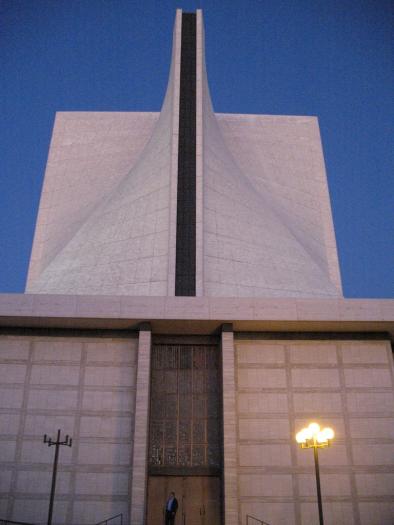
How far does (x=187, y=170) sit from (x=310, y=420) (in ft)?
36.8

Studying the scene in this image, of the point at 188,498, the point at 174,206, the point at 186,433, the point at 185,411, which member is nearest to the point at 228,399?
Result: the point at 185,411

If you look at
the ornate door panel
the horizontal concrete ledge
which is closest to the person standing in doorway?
the ornate door panel

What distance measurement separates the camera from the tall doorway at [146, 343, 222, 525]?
16516 millimetres

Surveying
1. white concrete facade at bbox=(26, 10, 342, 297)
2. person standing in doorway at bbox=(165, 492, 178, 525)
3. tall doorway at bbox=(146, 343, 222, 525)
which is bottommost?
person standing in doorway at bbox=(165, 492, 178, 525)

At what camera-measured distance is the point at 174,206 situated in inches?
882

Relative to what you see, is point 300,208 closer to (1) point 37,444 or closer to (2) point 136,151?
(2) point 136,151

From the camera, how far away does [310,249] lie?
26.2 m

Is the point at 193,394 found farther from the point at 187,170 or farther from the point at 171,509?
the point at 187,170

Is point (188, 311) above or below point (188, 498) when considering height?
above

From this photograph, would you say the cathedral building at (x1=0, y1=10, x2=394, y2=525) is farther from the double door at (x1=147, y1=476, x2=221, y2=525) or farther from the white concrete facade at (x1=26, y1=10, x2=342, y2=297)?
the white concrete facade at (x1=26, y1=10, x2=342, y2=297)

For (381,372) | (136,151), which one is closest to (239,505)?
(381,372)

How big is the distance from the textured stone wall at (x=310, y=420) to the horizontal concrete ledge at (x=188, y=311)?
1086mm

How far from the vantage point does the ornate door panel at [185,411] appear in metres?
16.8

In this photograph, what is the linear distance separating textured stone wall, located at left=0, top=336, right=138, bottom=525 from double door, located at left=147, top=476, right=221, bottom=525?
30.9 inches
